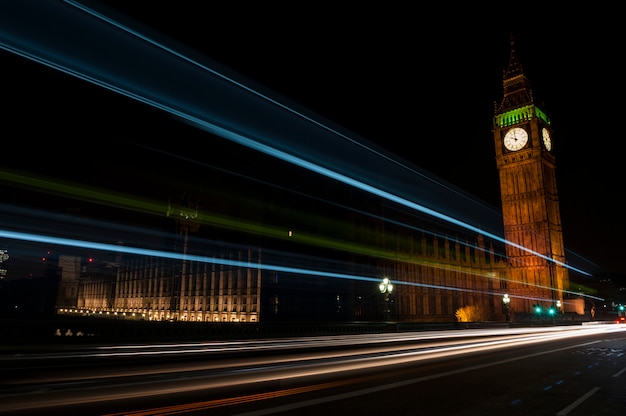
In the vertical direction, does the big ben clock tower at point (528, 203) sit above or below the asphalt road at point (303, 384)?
above

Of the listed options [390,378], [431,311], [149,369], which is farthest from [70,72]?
[431,311]

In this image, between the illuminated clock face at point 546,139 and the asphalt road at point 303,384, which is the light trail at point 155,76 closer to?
the asphalt road at point 303,384

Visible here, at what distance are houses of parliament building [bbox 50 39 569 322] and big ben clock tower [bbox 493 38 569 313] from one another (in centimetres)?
21

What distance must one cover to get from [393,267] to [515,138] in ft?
133

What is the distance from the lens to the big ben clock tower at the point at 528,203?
266 feet

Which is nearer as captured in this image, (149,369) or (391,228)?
(149,369)

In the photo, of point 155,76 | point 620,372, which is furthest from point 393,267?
point 155,76

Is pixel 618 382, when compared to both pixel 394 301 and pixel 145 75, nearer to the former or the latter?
pixel 145 75

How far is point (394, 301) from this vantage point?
69.7 m

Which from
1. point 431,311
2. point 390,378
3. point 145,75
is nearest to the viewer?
point 390,378

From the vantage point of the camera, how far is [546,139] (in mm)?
90000

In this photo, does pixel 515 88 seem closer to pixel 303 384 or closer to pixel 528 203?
pixel 528 203

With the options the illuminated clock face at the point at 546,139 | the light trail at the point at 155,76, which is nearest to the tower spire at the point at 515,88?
the illuminated clock face at the point at 546,139

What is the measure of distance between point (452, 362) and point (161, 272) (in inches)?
3490
